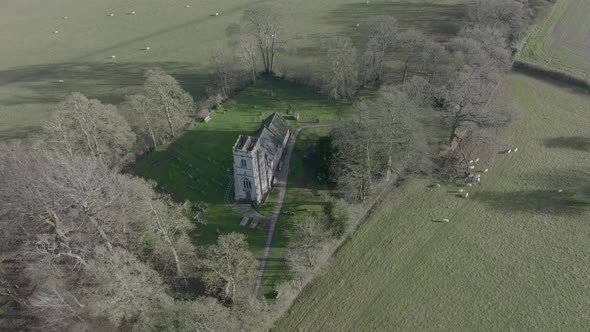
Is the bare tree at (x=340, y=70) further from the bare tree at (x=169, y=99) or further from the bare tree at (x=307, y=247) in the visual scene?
the bare tree at (x=307, y=247)

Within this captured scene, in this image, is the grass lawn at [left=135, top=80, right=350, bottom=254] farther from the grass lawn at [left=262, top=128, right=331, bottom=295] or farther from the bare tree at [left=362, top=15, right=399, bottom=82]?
the bare tree at [left=362, top=15, right=399, bottom=82]

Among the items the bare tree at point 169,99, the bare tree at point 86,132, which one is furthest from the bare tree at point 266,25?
the bare tree at point 86,132

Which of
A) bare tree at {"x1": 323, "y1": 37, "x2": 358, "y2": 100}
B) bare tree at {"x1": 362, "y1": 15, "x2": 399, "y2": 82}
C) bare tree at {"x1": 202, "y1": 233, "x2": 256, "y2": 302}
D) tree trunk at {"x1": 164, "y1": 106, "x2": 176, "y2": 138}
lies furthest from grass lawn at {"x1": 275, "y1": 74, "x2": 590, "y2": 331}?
tree trunk at {"x1": 164, "y1": 106, "x2": 176, "y2": 138}

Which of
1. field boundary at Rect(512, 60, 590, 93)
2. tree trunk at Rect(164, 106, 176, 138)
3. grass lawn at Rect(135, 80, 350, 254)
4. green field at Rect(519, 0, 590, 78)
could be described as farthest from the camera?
green field at Rect(519, 0, 590, 78)

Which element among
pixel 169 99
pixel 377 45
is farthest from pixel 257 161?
pixel 377 45

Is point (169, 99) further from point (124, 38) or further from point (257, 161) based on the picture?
point (124, 38)

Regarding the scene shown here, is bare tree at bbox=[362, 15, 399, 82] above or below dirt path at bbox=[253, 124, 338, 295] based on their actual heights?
above

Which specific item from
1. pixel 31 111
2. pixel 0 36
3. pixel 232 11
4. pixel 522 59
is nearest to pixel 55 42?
pixel 0 36
